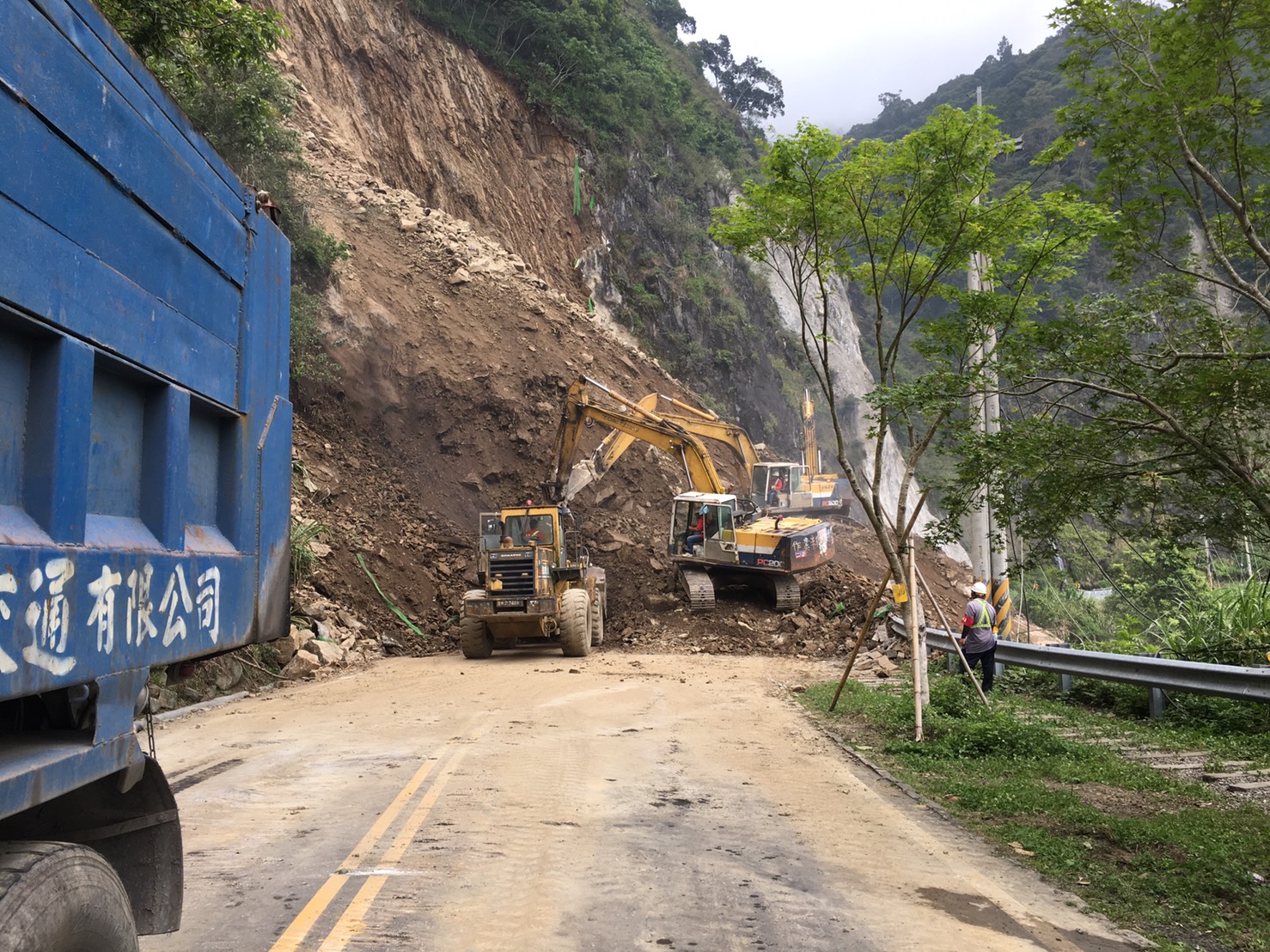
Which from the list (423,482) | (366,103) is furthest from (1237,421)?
(366,103)

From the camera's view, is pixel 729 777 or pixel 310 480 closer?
pixel 729 777

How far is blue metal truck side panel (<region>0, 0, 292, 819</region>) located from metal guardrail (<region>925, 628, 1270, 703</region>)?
9.34 meters

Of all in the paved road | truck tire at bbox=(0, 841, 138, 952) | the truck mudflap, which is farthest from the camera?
the paved road

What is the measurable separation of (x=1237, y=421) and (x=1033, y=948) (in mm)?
4096

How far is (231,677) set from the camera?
1533 centimetres

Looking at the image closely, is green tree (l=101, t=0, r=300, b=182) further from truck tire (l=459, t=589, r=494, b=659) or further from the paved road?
truck tire (l=459, t=589, r=494, b=659)

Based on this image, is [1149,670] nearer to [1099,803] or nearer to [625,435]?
[1099,803]

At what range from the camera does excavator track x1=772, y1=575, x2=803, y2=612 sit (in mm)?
24344

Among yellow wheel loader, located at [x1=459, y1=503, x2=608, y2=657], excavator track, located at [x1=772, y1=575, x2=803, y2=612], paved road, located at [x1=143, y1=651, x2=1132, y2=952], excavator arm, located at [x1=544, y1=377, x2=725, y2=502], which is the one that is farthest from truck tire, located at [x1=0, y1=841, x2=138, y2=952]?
excavator track, located at [x1=772, y1=575, x2=803, y2=612]

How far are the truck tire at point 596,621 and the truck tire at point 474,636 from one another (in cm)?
287

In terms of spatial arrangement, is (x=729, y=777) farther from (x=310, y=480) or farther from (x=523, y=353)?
(x=523, y=353)

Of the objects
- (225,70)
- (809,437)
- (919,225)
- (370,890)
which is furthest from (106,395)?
(809,437)

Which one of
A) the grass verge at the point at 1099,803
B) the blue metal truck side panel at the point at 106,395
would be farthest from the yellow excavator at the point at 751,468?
the blue metal truck side panel at the point at 106,395

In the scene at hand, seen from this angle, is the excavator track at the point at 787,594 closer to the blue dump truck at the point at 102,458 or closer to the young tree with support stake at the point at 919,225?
the young tree with support stake at the point at 919,225
